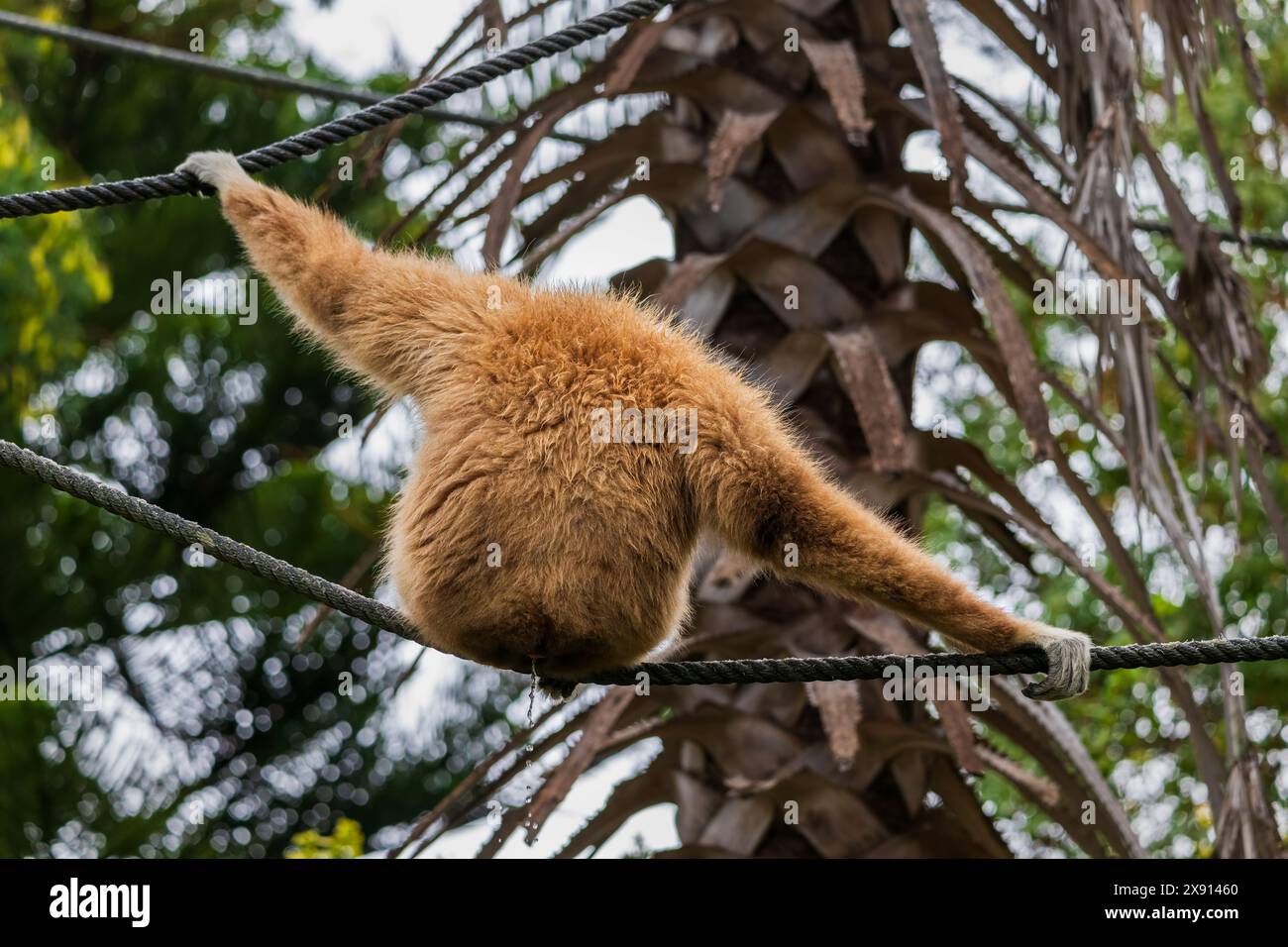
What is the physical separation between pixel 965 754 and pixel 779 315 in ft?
4.06

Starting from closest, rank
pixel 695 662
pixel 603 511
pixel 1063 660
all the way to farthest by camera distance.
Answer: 1. pixel 603 511
2. pixel 1063 660
3. pixel 695 662

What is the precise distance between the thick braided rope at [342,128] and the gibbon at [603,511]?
0.69m

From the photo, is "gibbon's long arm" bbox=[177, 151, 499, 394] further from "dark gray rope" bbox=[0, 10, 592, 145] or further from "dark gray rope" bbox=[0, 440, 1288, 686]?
"dark gray rope" bbox=[0, 10, 592, 145]

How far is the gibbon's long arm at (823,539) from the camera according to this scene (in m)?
2.46

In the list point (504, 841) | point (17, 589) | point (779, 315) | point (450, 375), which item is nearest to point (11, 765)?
point (17, 589)

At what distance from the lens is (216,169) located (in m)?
3.24

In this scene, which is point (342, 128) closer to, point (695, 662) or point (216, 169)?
point (216, 169)

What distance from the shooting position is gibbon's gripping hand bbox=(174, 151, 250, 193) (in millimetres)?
3195

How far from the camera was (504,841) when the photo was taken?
3.58m

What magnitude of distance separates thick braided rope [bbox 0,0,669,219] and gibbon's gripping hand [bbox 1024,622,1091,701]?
1.55 m

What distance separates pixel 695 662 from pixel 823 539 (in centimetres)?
40

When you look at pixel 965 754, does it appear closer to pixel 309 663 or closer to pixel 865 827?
pixel 865 827

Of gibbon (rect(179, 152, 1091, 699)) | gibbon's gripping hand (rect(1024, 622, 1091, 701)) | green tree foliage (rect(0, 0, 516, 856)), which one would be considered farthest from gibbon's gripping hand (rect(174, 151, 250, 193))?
green tree foliage (rect(0, 0, 516, 856))

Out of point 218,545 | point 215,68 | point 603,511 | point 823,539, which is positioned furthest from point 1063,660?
point 215,68
